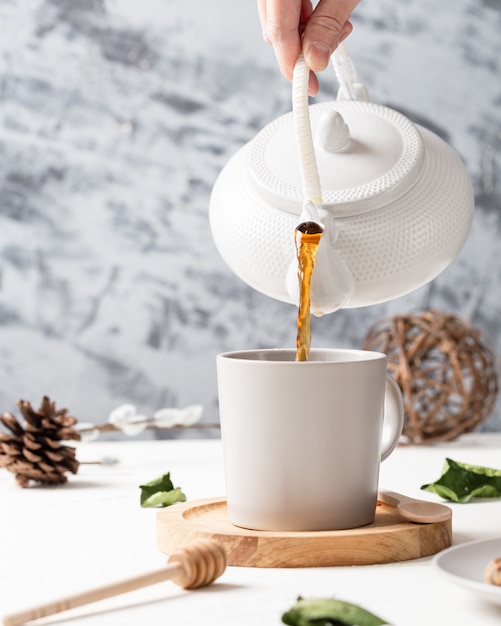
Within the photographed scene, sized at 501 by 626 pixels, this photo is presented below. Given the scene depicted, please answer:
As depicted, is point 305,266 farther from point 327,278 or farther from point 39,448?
point 39,448

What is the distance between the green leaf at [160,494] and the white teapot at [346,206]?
0.22m

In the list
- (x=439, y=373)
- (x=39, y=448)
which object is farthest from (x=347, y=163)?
(x=439, y=373)

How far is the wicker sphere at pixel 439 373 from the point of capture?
141 cm

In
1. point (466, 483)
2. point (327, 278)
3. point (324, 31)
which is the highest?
point (324, 31)

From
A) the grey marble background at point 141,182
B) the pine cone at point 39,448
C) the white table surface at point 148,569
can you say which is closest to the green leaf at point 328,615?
the white table surface at point 148,569

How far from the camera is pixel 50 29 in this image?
2.15 m

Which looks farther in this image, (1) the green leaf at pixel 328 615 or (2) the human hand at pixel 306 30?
(2) the human hand at pixel 306 30

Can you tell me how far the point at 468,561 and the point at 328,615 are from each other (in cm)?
13

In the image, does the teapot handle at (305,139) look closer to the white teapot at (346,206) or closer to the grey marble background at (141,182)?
the white teapot at (346,206)

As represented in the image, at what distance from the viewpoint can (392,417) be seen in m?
0.77

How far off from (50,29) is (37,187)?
1.23 feet

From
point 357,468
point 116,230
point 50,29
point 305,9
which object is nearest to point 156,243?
point 116,230

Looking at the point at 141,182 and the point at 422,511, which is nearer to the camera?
the point at 422,511

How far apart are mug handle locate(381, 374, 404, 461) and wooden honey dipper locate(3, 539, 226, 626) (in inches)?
9.0
